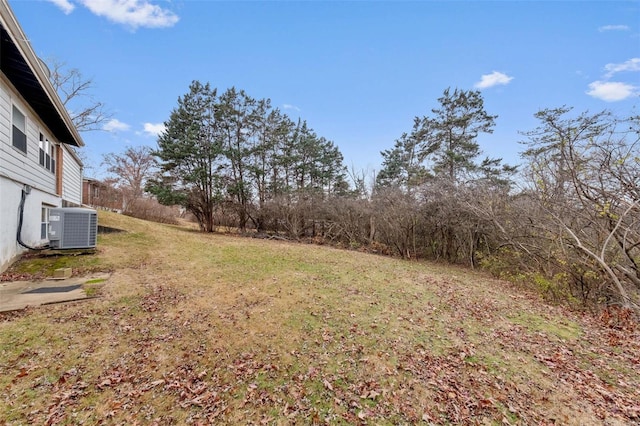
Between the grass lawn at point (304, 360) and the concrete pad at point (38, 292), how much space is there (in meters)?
0.26

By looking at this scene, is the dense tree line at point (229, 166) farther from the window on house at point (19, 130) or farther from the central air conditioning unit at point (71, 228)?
the window on house at point (19, 130)

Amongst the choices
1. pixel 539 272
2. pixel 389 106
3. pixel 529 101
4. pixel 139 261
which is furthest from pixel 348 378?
pixel 389 106

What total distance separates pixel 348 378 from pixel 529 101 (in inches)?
449

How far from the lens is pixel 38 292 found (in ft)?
13.0

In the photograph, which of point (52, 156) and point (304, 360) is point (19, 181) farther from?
point (304, 360)

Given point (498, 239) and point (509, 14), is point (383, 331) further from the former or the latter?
point (509, 14)

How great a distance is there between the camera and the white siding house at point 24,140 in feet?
13.7

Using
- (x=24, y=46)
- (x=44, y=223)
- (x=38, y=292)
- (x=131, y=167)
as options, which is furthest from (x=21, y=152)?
(x=131, y=167)

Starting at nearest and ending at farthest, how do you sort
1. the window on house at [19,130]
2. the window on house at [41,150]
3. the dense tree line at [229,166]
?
the window on house at [19,130] < the window on house at [41,150] < the dense tree line at [229,166]

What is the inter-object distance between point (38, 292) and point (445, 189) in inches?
416

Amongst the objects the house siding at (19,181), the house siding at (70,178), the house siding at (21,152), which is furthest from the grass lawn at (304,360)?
the house siding at (70,178)

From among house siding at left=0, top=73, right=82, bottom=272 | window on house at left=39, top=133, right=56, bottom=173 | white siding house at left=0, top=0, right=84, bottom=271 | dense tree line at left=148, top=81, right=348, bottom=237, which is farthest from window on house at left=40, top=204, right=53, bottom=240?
dense tree line at left=148, top=81, right=348, bottom=237

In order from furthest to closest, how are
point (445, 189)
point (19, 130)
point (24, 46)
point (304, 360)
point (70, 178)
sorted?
point (445, 189) < point (70, 178) < point (19, 130) < point (24, 46) < point (304, 360)

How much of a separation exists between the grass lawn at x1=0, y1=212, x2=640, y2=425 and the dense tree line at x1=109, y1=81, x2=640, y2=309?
5.77 feet
